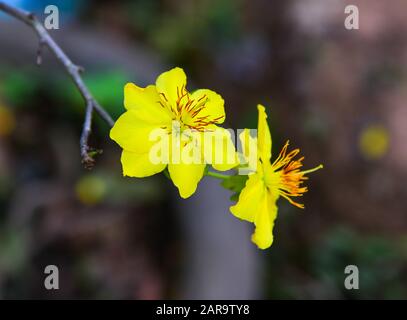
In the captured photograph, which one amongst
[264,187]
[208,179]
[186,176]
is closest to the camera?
[186,176]

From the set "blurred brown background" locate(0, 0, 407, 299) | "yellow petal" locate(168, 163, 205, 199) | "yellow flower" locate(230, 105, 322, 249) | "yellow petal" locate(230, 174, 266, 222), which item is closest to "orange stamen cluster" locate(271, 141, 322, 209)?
"yellow flower" locate(230, 105, 322, 249)

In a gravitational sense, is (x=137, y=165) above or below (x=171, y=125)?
below

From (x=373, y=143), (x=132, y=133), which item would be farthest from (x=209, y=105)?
(x=373, y=143)

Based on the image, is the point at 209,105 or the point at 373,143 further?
the point at 373,143

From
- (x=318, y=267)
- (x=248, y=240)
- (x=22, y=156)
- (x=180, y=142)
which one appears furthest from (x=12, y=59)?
(x=180, y=142)

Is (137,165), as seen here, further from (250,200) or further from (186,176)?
(250,200)

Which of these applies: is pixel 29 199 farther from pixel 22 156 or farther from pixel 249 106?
pixel 249 106

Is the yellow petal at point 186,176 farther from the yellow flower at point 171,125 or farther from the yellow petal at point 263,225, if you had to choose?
the yellow petal at point 263,225
